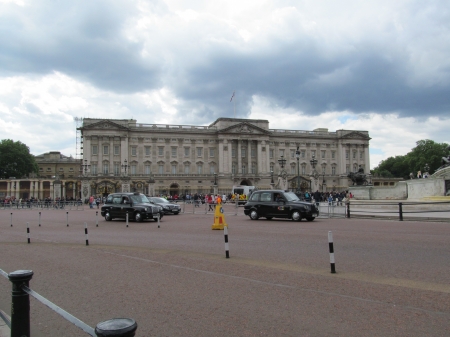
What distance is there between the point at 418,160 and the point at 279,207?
367ft

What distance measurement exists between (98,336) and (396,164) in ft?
491

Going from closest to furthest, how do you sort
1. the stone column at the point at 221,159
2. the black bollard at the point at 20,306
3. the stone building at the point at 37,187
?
the black bollard at the point at 20,306, the stone building at the point at 37,187, the stone column at the point at 221,159

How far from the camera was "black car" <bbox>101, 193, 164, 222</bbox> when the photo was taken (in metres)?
24.2

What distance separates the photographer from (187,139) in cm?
9625

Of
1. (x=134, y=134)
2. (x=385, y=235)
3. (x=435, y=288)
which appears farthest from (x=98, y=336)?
(x=134, y=134)

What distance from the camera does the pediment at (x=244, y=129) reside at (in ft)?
318

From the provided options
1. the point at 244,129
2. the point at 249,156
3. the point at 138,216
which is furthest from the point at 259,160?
the point at 138,216

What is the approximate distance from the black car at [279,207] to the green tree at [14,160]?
3784 inches

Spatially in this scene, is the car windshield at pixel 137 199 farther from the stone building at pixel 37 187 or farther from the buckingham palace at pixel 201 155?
the buckingham palace at pixel 201 155

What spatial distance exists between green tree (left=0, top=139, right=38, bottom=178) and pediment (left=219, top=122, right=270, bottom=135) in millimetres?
52722

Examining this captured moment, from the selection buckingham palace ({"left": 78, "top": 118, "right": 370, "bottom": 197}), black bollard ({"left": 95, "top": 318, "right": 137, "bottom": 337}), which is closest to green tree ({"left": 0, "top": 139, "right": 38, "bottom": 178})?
buckingham palace ({"left": 78, "top": 118, "right": 370, "bottom": 197})

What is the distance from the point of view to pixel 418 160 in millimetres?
121125

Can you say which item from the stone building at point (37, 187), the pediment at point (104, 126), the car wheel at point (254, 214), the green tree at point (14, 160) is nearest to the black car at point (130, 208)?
the car wheel at point (254, 214)

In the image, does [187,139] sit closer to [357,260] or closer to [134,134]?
[134,134]
